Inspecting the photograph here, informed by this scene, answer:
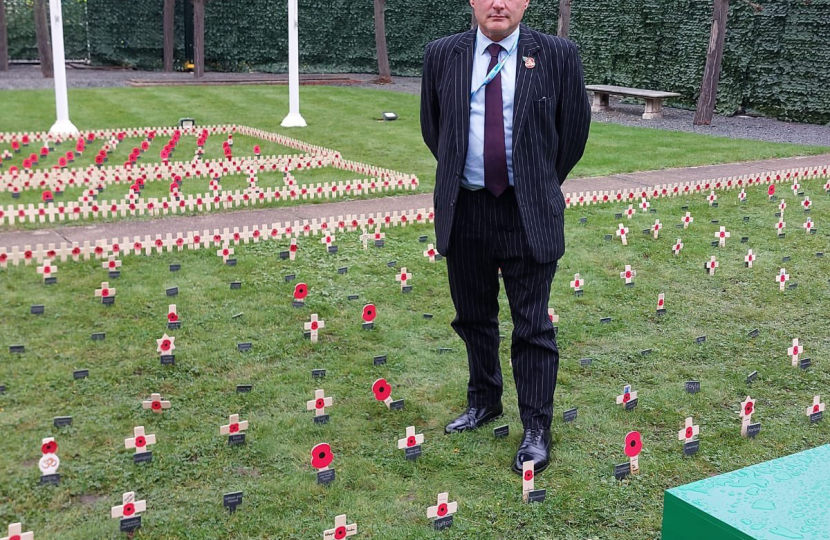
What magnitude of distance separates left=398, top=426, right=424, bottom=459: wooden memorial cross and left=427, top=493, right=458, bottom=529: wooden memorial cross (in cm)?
56

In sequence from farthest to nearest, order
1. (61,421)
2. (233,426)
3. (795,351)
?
(795,351) → (61,421) → (233,426)

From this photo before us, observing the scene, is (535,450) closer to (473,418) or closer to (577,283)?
(473,418)

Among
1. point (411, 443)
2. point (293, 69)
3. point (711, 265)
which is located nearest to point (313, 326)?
point (411, 443)

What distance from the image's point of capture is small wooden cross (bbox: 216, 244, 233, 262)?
7.45 meters

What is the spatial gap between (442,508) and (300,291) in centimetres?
297

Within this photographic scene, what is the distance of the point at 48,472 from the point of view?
3.97 m

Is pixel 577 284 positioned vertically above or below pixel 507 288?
below

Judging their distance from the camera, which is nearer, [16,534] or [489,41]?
[16,534]

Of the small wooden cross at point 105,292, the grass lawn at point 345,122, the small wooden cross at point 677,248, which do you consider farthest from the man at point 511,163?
the grass lawn at point 345,122

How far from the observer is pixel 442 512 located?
3.71 metres

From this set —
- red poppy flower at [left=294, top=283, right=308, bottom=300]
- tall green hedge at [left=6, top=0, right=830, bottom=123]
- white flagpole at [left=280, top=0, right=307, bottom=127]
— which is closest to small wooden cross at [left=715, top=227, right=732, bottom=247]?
red poppy flower at [left=294, top=283, right=308, bottom=300]

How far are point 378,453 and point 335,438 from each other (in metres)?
0.27

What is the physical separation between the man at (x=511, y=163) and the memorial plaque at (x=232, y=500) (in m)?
1.28

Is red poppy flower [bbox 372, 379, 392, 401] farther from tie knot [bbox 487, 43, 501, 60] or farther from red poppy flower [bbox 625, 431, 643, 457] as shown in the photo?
tie knot [bbox 487, 43, 501, 60]
